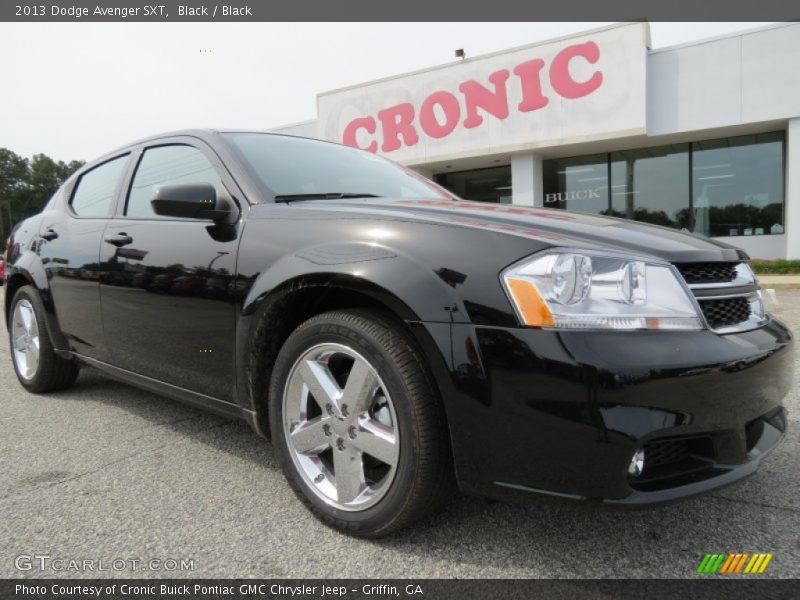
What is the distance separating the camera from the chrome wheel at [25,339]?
3729 mm

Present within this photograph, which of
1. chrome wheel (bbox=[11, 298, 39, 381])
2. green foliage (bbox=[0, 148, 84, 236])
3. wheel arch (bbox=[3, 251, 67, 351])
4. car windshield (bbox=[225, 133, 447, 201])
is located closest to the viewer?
car windshield (bbox=[225, 133, 447, 201])

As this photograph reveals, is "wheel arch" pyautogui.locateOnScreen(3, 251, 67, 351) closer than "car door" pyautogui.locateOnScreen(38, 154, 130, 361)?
No

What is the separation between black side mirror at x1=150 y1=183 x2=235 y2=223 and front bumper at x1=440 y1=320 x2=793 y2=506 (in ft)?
3.93

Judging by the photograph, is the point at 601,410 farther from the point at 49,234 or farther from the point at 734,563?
the point at 49,234

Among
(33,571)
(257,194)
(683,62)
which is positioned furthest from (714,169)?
(33,571)

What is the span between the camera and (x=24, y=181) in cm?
8294

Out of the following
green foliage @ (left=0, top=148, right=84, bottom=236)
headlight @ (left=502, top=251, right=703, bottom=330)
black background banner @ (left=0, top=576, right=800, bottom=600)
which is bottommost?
black background banner @ (left=0, top=576, right=800, bottom=600)

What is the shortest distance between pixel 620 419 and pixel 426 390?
0.53 metres

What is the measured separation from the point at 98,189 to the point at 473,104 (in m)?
12.8

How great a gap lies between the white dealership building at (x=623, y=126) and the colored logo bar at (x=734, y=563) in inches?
469

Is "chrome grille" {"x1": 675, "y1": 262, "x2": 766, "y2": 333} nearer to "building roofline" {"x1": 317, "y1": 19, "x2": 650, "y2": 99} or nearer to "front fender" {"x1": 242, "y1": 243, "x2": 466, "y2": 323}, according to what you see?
"front fender" {"x1": 242, "y1": 243, "x2": 466, "y2": 323}

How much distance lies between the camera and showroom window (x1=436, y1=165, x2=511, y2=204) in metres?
16.2

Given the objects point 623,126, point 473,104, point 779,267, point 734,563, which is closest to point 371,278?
point 734,563

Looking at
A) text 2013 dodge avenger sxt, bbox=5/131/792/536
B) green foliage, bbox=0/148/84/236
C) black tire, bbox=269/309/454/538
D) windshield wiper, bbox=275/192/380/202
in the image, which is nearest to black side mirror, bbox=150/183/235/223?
text 2013 dodge avenger sxt, bbox=5/131/792/536
